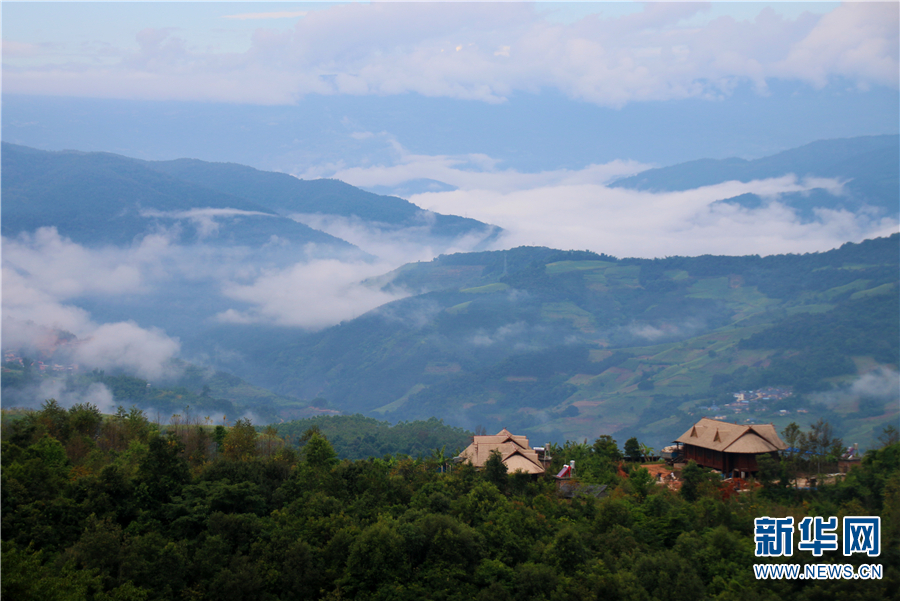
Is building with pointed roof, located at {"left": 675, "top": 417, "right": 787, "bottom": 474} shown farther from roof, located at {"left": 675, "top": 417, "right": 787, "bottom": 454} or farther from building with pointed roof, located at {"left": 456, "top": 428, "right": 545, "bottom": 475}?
building with pointed roof, located at {"left": 456, "top": 428, "right": 545, "bottom": 475}

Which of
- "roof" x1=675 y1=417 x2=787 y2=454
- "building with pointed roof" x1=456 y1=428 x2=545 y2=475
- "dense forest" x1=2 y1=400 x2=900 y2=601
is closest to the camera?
"dense forest" x1=2 y1=400 x2=900 y2=601

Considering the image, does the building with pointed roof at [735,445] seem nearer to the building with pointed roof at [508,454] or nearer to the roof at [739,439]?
the roof at [739,439]

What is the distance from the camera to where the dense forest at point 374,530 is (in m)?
34.1

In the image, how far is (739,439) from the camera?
54688mm

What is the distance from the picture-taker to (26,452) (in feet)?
142

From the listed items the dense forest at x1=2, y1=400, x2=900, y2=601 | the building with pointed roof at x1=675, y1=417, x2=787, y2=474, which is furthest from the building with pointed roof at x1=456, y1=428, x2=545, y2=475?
the building with pointed roof at x1=675, y1=417, x2=787, y2=474

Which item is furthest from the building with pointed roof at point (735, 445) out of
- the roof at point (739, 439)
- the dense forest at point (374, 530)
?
the dense forest at point (374, 530)

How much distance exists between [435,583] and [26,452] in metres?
26.0

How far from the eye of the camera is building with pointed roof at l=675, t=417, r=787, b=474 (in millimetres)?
54188

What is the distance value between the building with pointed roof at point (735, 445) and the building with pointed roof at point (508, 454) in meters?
13.3

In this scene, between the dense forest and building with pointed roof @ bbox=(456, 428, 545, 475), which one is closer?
the dense forest

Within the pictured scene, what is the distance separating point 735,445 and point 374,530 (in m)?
30.5

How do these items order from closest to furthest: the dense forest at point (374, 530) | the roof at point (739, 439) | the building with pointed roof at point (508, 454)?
1. the dense forest at point (374, 530)
2. the building with pointed roof at point (508, 454)
3. the roof at point (739, 439)

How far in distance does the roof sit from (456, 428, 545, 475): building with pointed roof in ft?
43.8
